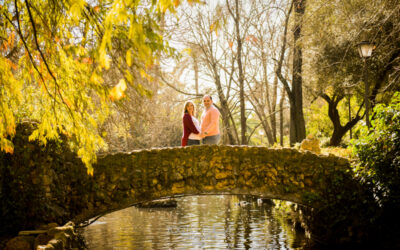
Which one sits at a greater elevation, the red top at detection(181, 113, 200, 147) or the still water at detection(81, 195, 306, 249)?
the red top at detection(181, 113, 200, 147)

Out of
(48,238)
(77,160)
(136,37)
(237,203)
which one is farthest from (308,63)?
(136,37)

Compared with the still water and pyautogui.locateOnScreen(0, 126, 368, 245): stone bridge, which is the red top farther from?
the still water

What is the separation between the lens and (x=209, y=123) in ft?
26.4

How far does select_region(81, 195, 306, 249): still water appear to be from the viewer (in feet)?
30.4

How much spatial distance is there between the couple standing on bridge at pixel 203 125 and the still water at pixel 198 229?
94.9 inches

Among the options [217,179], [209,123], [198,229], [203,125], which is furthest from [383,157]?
[198,229]

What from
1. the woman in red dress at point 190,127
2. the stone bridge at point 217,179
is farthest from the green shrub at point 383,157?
the woman in red dress at point 190,127

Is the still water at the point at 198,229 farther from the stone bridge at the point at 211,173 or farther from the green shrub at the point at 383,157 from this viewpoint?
the green shrub at the point at 383,157

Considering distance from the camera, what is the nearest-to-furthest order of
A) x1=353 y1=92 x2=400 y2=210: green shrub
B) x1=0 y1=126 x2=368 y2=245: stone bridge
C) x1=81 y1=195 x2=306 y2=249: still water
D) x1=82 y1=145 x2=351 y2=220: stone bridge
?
x1=353 y1=92 x2=400 y2=210: green shrub
x1=0 y1=126 x2=368 y2=245: stone bridge
x1=82 y1=145 x2=351 y2=220: stone bridge
x1=81 y1=195 x2=306 y2=249: still water

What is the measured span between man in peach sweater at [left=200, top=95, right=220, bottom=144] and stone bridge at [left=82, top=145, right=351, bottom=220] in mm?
335

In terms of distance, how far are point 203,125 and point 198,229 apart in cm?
391

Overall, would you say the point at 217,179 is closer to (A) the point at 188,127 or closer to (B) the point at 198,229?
(A) the point at 188,127

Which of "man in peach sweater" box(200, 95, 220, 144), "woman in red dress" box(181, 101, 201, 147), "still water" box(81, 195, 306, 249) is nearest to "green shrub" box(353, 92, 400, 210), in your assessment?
"still water" box(81, 195, 306, 249)

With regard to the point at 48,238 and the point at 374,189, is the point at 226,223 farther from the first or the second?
the point at 48,238
